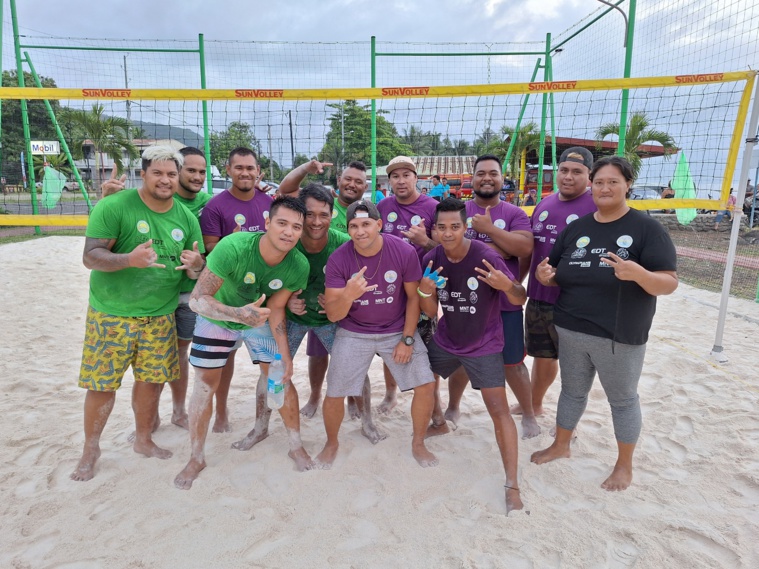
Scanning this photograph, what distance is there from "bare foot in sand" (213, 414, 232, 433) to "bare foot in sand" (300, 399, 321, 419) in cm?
52

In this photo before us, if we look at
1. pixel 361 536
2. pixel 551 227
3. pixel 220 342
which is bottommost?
pixel 361 536

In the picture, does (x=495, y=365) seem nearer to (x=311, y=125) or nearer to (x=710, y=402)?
(x=710, y=402)

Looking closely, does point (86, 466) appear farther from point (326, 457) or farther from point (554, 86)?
point (554, 86)

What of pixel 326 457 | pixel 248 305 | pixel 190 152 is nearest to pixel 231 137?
pixel 190 152

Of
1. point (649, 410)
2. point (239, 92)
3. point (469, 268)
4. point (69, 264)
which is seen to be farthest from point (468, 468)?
point (69, 264)

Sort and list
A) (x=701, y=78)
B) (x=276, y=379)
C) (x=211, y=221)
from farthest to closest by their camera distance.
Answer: (x=701, y=78) → (x=211, y=221) → (x=276, y=379)

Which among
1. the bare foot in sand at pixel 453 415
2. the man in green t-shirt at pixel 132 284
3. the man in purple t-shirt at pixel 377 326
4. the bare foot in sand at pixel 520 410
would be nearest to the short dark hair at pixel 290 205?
the man in purple t-shirt at pixel 377 326

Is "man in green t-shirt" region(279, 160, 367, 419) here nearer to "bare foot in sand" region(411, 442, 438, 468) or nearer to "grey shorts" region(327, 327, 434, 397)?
"grey shorts" region(327, 327, 434, 397)

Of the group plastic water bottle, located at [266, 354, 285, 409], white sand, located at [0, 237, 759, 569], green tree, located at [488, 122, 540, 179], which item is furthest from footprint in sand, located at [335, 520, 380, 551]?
green tree, located at [488, 122, 540, 179]

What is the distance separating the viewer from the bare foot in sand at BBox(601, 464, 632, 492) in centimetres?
249

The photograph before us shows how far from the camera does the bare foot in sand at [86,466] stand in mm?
2557

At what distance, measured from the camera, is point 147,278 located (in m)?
2.58

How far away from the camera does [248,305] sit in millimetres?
2412

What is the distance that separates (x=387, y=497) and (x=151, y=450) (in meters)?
1.46
